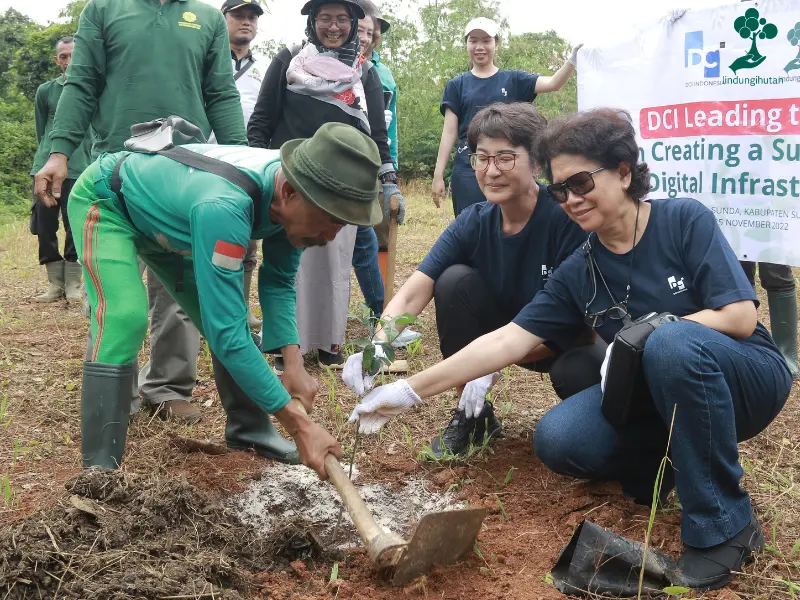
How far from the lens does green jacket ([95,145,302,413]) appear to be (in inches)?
87.8

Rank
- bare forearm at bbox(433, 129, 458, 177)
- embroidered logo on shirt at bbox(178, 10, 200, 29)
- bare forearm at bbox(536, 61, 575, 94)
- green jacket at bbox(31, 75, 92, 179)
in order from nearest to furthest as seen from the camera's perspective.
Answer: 1. embroidered logo on shirt at bbox(178, 10, 200, 29)
2. bare forearm at bbox(536, 61, 575, 94)
3. bare forearm at bbox(433, 129, 458, 177)
4. green jacket at bbox(31, 75, 92, 179)

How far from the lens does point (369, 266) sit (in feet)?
15.5

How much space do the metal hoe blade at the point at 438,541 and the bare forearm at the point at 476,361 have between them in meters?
0.51

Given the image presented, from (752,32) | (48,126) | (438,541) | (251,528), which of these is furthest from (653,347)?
(48,126)

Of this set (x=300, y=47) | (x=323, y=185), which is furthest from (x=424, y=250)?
(x=323, y=185)

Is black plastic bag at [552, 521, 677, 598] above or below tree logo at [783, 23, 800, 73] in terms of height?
below

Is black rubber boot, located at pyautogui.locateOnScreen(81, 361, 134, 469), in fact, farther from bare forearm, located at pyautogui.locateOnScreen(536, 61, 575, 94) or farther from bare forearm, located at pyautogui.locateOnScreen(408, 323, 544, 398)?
bare forearm, located at pyautogui.locateOnScreen(536, 61, 575, 94)

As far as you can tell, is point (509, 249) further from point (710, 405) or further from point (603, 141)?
point (710, 405)

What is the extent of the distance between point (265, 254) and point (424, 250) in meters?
6.14

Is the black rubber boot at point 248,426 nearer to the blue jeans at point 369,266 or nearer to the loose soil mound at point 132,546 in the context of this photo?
the loose soil mound at point 132,546

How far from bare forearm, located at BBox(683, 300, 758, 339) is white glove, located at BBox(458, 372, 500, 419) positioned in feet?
3.25

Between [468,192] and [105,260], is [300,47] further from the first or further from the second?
[105,260]

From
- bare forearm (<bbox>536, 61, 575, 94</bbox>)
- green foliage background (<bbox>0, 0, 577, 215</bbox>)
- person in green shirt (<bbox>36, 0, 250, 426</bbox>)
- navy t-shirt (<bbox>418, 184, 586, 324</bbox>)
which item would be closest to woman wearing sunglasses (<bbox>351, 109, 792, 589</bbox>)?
navy t-shirt (<bbox>418, 184, 586, 324</bbox>)

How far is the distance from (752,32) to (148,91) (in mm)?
3021
